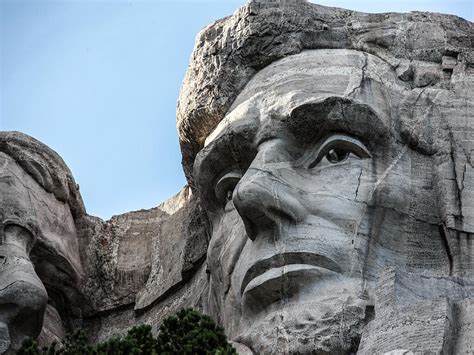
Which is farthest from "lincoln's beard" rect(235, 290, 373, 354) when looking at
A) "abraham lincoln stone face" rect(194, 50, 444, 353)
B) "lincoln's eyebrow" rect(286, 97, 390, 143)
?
"lincoln's eyebrow" rect(286, 97, 390, 143)

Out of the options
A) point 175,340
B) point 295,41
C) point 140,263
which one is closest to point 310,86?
point 295,41

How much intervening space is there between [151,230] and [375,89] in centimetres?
327

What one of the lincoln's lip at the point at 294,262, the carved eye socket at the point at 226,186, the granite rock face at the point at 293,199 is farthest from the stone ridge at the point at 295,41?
the lincoln's lip at the point at 294,262

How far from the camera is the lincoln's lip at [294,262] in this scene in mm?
14594

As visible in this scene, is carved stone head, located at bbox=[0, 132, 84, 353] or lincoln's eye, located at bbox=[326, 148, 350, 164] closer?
lincoln's eye, located at bbox=[326, 148, 350, 164]

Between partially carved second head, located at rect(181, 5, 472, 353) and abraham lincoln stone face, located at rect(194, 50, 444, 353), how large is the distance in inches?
0.4

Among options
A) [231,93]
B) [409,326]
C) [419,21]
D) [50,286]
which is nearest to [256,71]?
[231,93]

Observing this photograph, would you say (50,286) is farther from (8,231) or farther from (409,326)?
(409,326)

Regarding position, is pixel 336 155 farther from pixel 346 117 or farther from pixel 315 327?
pixel 315 327

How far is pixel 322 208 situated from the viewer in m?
14.9

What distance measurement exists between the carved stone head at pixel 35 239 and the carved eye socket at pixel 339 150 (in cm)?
241

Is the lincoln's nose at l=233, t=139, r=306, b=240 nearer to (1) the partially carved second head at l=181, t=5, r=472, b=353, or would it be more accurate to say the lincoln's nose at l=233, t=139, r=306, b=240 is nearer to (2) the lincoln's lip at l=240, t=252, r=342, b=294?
(1) the partially carved second head at l=181, t=5, r=472, b=353

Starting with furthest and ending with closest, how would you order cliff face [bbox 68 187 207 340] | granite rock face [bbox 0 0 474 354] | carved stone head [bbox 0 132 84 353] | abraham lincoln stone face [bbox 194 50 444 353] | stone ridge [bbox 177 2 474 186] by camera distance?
cliff face [bbox 68 187 207 340] < stone ridge [bbox 177 2 474 186] < carved stone head [bbox 0 132 84 353] < granite rock face [bbox 0 0 474 354] < abraham lincoln stone face [bbox 194 50 444 353]

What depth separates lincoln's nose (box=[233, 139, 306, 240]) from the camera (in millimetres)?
14859
